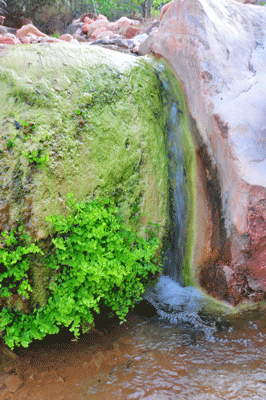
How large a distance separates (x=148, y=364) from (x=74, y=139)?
6.59ft

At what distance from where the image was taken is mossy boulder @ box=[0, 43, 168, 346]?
2.59 meters

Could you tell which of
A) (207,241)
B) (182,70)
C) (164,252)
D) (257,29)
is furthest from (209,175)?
(257,29)

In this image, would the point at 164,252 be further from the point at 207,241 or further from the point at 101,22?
the point at 101,22

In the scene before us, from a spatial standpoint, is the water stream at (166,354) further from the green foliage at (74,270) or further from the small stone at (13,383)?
the green foliage at (74,270)

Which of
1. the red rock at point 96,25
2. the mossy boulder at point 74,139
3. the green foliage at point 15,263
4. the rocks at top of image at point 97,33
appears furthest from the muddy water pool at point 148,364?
the red rock at point 96,25

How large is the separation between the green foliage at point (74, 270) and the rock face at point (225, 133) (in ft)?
2.93

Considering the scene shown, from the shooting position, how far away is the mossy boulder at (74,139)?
2.59 metres

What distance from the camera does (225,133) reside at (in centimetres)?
308

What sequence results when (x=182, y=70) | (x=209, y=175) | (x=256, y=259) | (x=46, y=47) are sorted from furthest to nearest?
(x=182, y=70) → (x=209, y=175) → (x=46, y=47) → (x=256, y=259)

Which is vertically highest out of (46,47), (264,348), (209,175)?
(46,47)

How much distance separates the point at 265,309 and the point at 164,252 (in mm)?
1117

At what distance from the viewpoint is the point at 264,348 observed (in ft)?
8.59

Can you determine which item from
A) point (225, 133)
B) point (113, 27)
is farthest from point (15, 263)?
point (113, 27)

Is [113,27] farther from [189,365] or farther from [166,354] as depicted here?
[189,365]
